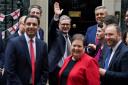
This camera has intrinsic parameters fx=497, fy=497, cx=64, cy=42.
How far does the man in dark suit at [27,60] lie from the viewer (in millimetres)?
7406

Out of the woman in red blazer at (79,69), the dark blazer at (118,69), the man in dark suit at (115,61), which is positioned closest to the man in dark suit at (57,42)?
the woman in red blazer at (79,69)

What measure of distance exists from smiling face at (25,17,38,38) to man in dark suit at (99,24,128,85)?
1.18 m

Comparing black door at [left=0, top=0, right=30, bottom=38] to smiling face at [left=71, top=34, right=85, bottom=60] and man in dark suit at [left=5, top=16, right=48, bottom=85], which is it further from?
smiling face at [left=71, top=34, right=85, bottom=60]

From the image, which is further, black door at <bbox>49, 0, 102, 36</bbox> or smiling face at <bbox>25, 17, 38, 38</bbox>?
black door at <bbox>49, 0, 102, 36</bbox>

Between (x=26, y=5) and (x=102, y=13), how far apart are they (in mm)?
4943

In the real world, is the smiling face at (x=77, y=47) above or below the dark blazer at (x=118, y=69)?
above

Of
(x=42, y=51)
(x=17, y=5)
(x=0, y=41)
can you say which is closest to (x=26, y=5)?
(x=17, y=5)

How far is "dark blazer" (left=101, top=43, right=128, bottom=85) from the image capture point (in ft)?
21.9

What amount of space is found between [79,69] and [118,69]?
594 millimetres

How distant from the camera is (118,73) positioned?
264 inches

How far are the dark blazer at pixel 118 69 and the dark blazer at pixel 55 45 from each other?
210 cm

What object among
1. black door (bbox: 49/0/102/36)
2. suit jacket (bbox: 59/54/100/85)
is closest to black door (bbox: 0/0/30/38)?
black door (bbox: 49/0/102/36)

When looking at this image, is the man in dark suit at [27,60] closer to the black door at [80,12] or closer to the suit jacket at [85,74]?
the suit jacket at [85,74]

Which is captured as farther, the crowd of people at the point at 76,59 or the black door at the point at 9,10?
the black door at the point at 9,10
